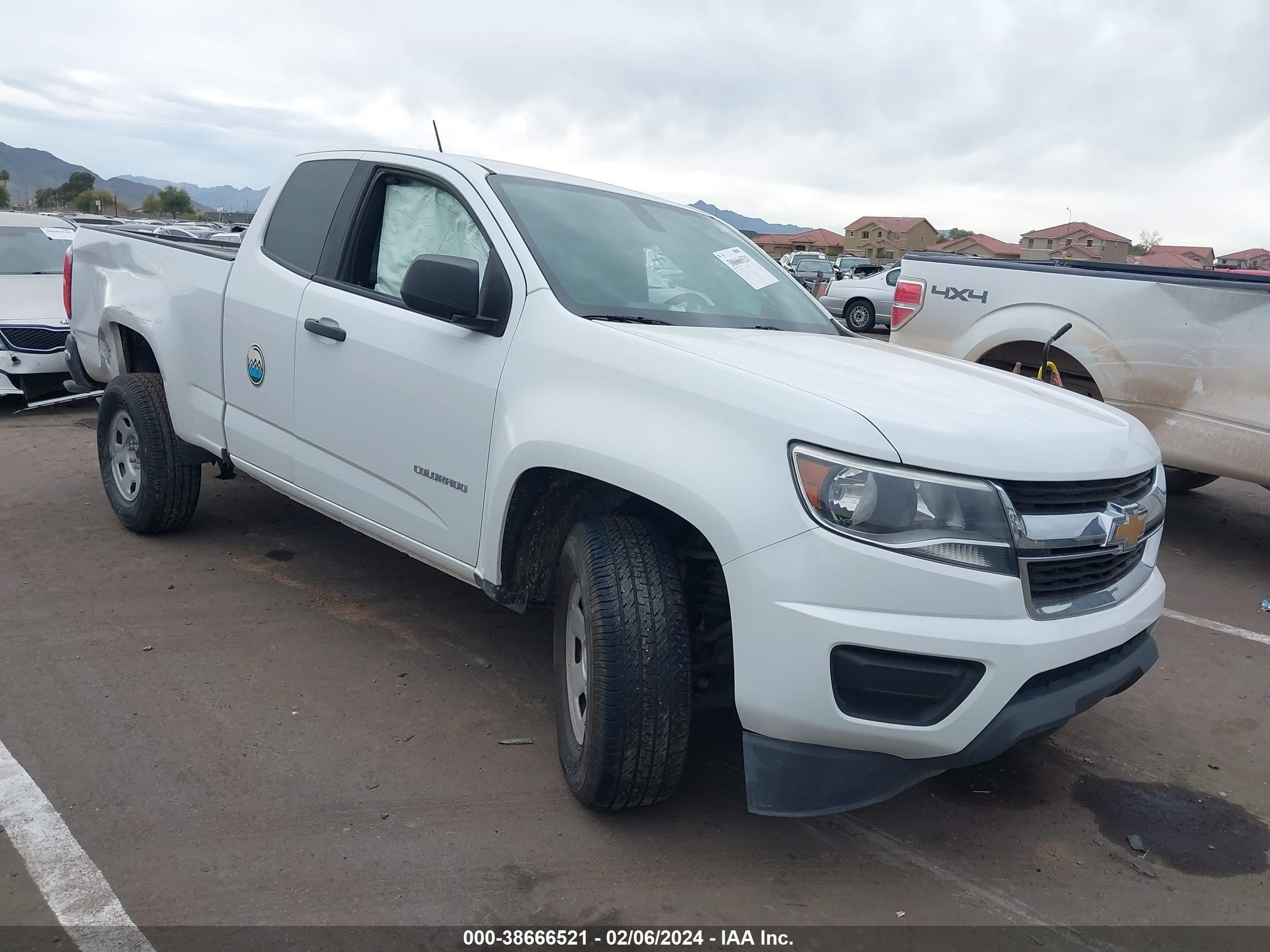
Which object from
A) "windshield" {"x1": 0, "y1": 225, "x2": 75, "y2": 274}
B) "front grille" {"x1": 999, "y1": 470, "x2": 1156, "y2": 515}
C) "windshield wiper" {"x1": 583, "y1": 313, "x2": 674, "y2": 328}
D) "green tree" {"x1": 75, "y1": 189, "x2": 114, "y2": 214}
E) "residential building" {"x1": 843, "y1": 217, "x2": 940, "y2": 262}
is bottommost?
"green tree" {"x1": 75, "y1": 189, "x2": 114, "y2": 214}

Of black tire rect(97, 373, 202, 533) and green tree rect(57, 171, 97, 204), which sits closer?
black tire rect(97, 373, 202, 533)

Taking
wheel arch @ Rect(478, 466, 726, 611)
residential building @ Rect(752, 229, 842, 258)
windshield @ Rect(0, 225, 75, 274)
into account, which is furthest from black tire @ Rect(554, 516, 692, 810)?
residential building @ Rect(752, 229, 842, 258)

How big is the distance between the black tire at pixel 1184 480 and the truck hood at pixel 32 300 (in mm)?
8842

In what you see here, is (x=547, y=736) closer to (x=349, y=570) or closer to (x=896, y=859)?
(x=896, y=859)

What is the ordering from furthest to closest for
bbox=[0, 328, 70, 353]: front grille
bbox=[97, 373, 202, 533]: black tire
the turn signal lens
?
1. bbox=[0, 328, 70, 353]: front grille
2. the turn signal lens
3. bbox=[97, 373, 202, 533]: black tire

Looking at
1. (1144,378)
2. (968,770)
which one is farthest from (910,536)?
(1144,378)

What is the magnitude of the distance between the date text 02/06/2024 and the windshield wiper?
5.40 ft

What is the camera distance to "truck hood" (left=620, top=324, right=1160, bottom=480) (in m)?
2.30

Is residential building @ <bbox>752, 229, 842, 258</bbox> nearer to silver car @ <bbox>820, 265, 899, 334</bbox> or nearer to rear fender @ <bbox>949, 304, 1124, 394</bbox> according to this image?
silver car @ <bbox>820, 265, 899, 334</bbox>

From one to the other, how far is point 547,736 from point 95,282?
146 inches

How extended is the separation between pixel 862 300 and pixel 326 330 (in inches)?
729

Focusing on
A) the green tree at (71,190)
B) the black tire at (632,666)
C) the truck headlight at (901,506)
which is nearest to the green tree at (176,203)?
the green tree at (71,190)

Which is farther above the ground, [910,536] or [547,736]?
[910,536]

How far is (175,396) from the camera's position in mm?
4586
